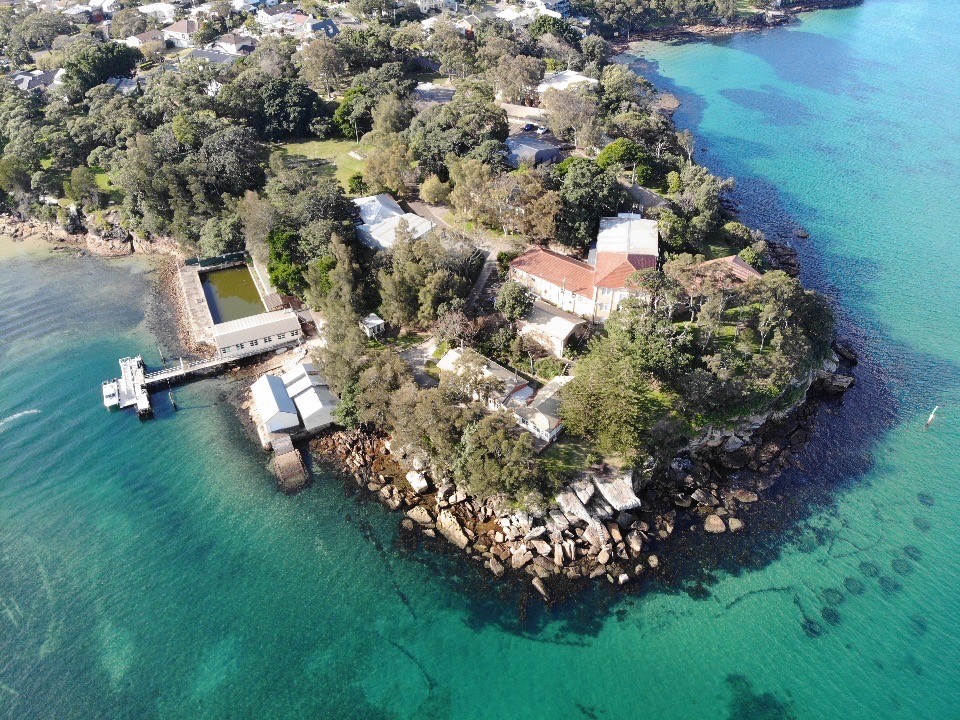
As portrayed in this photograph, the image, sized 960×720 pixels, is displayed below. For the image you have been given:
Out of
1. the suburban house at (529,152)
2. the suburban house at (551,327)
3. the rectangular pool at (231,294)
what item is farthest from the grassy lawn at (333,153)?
the suburban house at (551,327)

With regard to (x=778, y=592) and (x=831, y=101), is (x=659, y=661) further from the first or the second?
(x=831, y=101)

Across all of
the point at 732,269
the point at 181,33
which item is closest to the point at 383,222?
the point at 732,269

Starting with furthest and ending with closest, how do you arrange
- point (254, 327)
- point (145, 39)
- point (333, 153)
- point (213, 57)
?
point (145, 39) → point (213, 57) → point (333, 153) → point (254, 327)

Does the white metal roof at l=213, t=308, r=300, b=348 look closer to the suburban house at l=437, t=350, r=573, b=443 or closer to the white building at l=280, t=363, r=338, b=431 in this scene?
the white building at l=280, t=363, r=338, b=431

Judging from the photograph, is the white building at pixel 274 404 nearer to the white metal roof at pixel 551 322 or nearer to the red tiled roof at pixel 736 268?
the white metal roof at pixel 551 322

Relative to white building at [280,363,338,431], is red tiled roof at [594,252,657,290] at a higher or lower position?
higher

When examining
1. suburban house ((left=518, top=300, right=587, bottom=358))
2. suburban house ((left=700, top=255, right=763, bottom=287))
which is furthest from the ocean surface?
suburban house ((left=518, top=300, right=587, bottom=358))

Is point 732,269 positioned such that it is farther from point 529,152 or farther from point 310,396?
point 310,396
